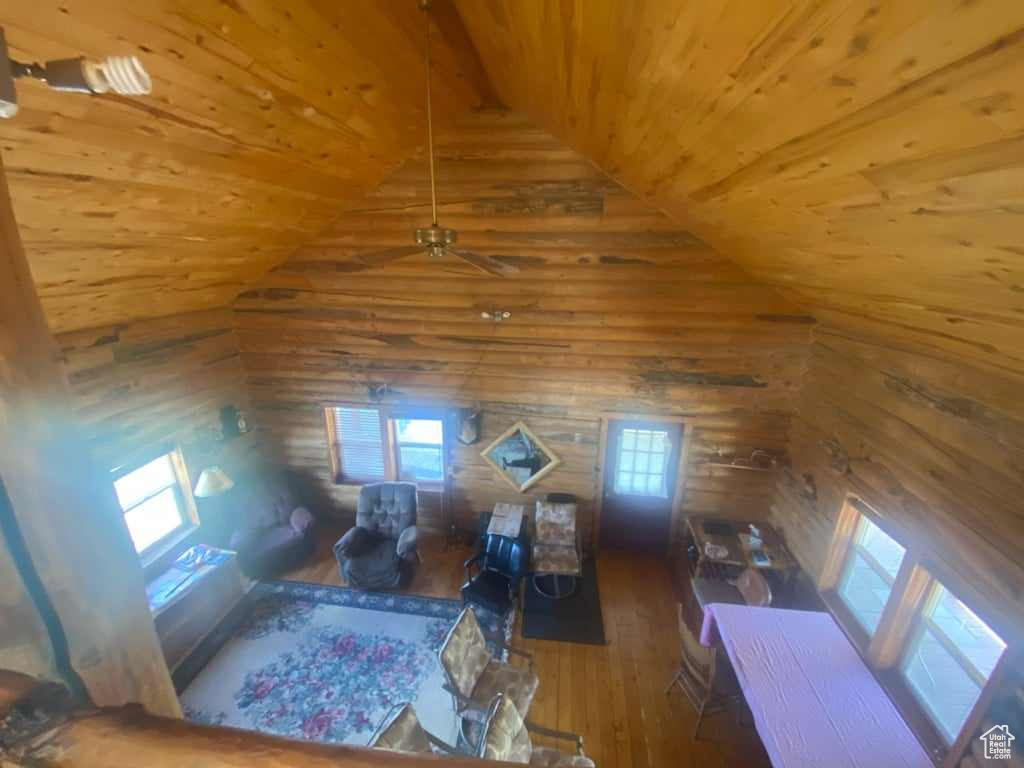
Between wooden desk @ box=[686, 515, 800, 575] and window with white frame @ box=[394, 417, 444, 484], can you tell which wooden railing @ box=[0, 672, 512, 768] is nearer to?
wooden desk @ box=[686, 515, 800, 575]

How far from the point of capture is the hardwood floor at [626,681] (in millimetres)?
3184

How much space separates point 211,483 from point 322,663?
2069mm

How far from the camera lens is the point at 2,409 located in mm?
604

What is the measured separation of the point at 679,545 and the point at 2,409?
5.47 meters

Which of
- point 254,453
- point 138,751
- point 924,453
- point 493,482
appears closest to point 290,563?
point 254,453

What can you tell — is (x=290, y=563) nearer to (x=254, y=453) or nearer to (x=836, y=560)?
(x=254, y=453)

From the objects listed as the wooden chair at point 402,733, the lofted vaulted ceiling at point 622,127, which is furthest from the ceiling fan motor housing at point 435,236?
the wooden chair at point 402,733

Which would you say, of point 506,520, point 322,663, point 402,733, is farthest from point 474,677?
point 506,520

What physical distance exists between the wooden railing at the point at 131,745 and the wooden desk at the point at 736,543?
438cm

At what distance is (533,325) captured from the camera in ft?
14.9

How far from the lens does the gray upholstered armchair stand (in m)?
4.57

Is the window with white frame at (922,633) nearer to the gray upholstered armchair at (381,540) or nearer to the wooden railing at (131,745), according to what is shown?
the wooden railing at (131,745)

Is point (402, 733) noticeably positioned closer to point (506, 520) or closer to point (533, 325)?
point (506, 520)

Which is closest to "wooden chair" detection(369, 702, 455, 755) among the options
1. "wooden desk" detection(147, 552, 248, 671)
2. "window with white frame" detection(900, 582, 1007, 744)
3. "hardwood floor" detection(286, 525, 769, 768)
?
"hardwood floor" detection(286, 525, 769, 768)
